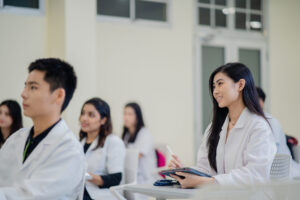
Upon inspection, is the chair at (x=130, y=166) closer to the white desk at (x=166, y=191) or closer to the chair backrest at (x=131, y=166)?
the chair backrest at (x=131, y=166)

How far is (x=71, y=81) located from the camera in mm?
2219

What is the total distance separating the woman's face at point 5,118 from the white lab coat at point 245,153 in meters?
2.34

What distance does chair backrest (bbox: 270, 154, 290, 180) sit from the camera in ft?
9.28

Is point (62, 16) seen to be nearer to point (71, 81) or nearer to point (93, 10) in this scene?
point (93, 10)

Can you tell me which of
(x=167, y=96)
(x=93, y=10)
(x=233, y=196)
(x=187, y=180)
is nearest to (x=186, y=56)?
(x=167, y=96)

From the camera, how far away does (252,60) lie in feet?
27.6

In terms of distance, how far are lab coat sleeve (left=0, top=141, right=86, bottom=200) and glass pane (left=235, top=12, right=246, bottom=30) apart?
21.7 feet

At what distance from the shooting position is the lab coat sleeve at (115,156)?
3.52m

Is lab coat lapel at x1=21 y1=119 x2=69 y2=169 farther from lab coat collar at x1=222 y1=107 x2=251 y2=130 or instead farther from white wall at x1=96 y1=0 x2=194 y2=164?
white wall at x1=96 y1=0 x2=194 y2=164

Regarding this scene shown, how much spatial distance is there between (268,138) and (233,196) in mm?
1382

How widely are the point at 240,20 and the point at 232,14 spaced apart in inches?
9.6

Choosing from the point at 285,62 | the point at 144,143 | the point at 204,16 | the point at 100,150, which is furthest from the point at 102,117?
the point at 285,62

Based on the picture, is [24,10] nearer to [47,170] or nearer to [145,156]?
[145,156]

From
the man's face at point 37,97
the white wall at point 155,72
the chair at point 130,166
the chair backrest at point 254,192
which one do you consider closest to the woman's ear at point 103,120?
the chair at point 130,166
